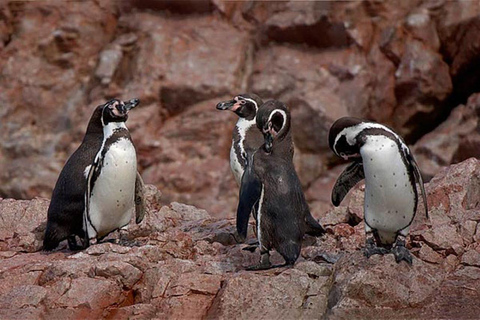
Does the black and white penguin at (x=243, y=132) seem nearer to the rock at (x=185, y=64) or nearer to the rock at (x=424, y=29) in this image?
the rock at (x=185, y=64)

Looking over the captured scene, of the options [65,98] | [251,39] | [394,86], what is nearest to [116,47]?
[65,98]

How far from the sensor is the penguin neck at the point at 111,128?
18.1 ft

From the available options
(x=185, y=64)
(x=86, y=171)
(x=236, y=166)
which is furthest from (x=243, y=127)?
(x=185, y=64)

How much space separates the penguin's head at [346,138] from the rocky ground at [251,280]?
0.57 meters

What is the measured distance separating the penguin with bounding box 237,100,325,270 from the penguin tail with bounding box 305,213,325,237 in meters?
0.14

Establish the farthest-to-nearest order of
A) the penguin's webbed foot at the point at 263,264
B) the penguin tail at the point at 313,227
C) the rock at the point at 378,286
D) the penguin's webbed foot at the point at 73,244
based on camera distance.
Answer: the penguin's webbed foot at the point at 73,244, the penguin tail at the point at 313,227, the penguin's webbed foot at the point at 263,264, the rock at the point at 378,286

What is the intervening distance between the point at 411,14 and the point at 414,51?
53 centimetres

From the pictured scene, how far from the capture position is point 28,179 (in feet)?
36.4

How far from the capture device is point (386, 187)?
15.1 ft

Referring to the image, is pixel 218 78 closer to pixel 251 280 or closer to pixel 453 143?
pixel 453 143

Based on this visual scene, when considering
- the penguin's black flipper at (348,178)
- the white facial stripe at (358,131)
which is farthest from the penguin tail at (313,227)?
the white facial stripe at (358,131)

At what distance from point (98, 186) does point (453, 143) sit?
5.81 meters

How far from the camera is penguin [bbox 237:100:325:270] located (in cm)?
487

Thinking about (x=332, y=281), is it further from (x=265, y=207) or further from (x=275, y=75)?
(x=275, y=75)
